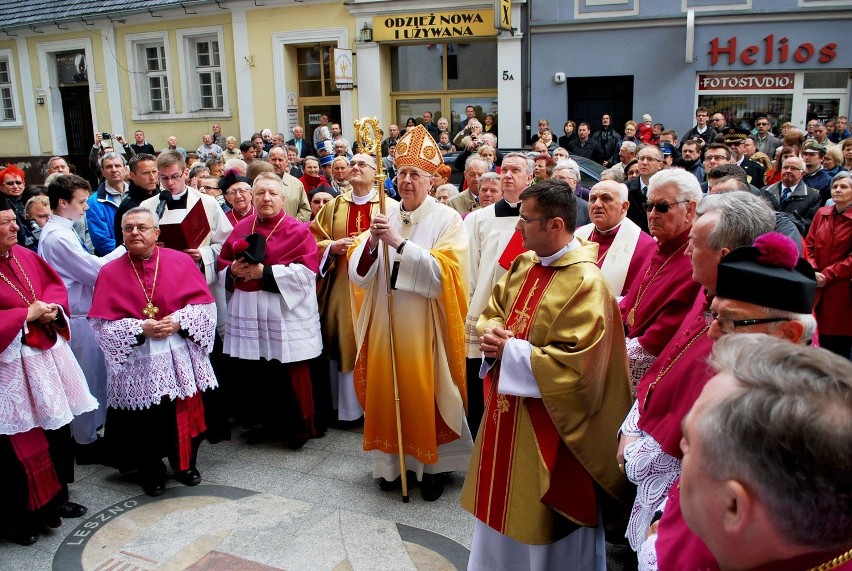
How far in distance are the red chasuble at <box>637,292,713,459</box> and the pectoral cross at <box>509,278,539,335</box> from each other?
604 millimetres

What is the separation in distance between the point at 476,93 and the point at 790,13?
22.3 ft

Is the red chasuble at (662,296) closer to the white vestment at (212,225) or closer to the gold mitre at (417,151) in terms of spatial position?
the gold mitre at (417,151)

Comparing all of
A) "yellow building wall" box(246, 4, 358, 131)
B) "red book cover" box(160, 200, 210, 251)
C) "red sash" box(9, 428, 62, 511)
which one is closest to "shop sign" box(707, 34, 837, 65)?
"yellow building wall" box(246, 4, 358, 131)

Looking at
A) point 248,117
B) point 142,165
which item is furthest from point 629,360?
point 248,117

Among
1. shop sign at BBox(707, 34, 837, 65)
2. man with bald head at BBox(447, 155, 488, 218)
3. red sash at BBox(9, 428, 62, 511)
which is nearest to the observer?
red sash at BBox(9, 428, 62, 511)

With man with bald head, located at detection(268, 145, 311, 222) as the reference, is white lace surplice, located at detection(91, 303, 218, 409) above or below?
below

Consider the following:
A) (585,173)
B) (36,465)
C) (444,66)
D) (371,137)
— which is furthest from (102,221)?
(444,66)

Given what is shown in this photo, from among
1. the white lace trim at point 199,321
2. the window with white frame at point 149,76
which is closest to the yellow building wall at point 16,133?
the window with white frame at point 149,76

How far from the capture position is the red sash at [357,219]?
5.53m

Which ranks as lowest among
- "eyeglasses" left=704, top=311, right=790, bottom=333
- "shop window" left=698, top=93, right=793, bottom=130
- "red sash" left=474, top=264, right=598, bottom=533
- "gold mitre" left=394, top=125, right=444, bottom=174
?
"red sash" left=474, top=264, right=598, bottom=533

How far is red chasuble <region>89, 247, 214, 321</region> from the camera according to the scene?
4.41m

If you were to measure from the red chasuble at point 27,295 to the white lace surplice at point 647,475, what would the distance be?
3239mm

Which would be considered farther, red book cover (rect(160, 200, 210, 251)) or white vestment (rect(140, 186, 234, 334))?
white vestment (rect(140, 186, 234, 334))

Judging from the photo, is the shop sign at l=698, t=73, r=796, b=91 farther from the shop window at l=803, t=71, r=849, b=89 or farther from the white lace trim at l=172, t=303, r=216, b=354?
the white lace trim at l=172, t=303, r=216, b=354
